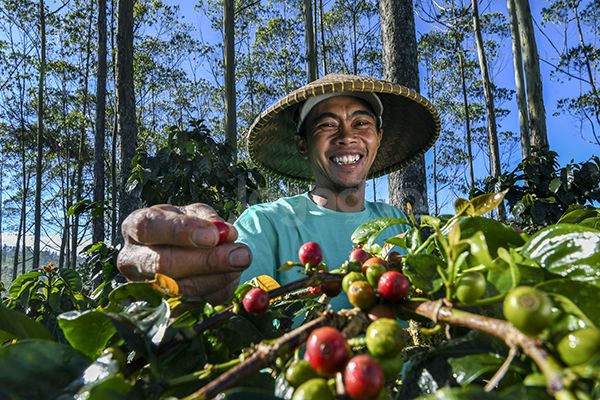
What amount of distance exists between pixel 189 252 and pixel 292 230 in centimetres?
95

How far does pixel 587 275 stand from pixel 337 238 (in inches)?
49.0

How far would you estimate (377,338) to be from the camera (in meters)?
0.26

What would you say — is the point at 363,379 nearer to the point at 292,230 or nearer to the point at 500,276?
the point at 500,276

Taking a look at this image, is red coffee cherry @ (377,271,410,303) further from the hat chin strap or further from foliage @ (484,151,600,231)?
foliage @ (484,151,600,231)

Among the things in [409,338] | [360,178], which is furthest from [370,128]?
[409,338]

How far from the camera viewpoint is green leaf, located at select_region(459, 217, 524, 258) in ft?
1.16

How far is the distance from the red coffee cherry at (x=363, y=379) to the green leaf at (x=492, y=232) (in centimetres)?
15

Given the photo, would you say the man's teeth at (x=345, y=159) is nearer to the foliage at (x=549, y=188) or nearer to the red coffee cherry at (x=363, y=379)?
the red coffee cherry at (x=363, y=379)

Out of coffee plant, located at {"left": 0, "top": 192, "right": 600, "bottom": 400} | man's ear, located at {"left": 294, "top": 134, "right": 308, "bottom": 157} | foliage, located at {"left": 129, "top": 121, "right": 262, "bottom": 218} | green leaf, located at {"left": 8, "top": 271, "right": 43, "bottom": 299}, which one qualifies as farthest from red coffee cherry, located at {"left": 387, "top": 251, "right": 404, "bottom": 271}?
foliage, located at {"left": 129, "top": 121, "right": 262, "bottom": 218}

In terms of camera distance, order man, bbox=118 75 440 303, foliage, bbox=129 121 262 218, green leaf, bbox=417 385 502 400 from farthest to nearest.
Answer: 1. foliage, bbox=129 121 262 218
2. man, bbox=118 75 440 303
3. green leaf, bbox=417 385 502 400

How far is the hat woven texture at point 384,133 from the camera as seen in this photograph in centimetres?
168

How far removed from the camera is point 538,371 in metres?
0.23

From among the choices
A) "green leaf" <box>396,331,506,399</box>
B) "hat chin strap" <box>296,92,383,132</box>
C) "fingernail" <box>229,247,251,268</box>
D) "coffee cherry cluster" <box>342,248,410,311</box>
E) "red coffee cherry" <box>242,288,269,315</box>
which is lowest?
"green leaf" <box>396,331,506,399</box>

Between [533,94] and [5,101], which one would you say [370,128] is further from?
[5,101]
